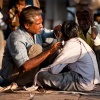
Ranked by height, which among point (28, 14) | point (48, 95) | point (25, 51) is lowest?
point (48, 95)

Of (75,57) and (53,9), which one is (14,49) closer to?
(75,57)

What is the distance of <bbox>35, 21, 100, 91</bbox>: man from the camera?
5.85m

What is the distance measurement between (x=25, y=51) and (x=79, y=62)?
0.73 m

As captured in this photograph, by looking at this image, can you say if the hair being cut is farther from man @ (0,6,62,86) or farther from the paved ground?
the paved ground

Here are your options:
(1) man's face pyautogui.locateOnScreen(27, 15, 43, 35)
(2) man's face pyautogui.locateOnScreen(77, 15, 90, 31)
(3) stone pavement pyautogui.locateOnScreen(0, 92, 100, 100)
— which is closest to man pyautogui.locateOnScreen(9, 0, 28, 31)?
(2) man's face pyautogui.locateOnScreen(77, 15, 90, 31)

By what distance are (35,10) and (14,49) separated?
61cm


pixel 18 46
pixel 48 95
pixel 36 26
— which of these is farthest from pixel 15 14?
pixel 48 95

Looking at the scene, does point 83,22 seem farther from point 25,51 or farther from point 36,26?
point 25,51

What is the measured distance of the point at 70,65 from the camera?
598cm

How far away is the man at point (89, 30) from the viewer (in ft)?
21.6

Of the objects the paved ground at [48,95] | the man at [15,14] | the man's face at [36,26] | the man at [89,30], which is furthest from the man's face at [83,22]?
the man at [15,14]

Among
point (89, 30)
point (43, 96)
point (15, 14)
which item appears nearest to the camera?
point (43, 96)

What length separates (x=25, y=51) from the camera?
19.3 ft

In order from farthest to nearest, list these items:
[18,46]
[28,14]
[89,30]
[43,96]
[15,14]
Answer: [15,14] < [89,30] < [28,14] < [18,46] < [43,96]
